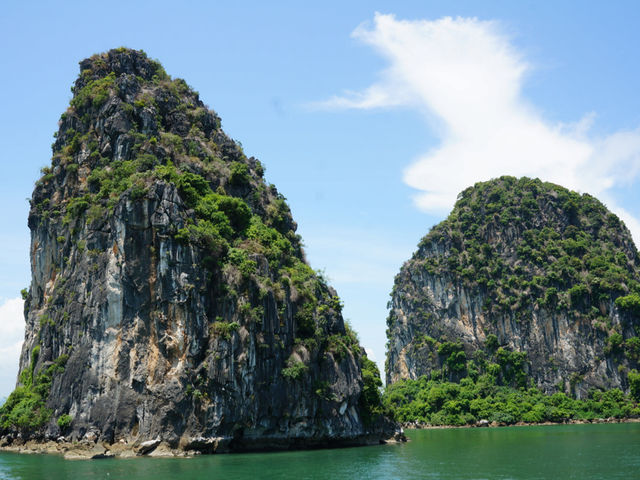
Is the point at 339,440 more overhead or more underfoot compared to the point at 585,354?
more underfoot

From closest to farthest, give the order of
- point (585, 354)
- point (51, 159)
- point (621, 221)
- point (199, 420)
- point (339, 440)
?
point (199, 420), point (339, 440), point (51, 159), point (585, 354), point (621, 221)

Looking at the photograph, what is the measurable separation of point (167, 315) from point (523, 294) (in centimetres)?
8018

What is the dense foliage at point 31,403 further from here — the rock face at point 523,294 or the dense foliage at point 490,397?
the rock face at point 523,294

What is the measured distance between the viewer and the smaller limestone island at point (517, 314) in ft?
309

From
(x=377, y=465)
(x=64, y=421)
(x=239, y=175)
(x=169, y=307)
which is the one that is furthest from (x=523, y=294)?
(x=64, y=421)

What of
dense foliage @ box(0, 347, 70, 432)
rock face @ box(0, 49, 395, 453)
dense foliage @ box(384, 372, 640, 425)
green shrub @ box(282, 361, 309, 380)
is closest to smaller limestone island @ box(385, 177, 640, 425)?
dense foliage @ box(384, 372, 640, 425)

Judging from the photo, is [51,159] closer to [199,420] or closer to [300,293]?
[300,293]

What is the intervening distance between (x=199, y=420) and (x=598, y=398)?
7215 cm

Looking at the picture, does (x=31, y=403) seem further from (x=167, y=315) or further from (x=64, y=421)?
(x=167, y=315)

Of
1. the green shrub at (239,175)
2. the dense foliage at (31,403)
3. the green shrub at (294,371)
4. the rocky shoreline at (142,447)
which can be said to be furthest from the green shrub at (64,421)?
the green shrub at (239,175)

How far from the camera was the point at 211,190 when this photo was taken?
55031mm

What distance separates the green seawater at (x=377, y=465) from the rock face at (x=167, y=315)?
Result: 11.0 ft

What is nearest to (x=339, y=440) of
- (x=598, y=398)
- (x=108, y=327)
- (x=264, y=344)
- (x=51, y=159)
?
(x=264, y=344)

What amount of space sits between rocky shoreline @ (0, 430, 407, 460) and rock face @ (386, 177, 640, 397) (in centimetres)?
6330
